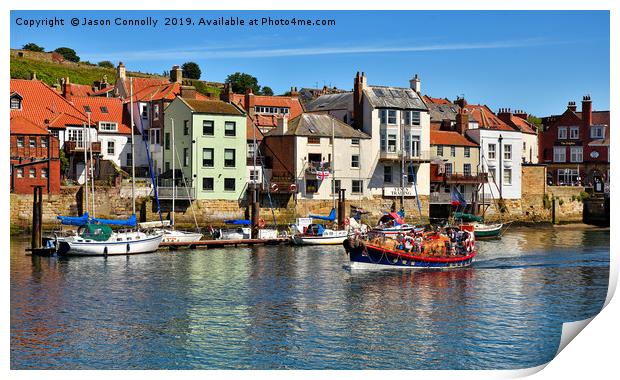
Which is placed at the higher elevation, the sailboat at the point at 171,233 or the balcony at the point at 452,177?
the balcony at the point at 452,177

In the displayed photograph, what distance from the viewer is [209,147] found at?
61562 mm

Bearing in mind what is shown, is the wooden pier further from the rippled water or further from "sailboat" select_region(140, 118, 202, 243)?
the rippled water

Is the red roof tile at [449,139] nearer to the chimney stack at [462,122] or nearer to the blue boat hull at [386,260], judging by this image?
the chimney stack at [462,122]

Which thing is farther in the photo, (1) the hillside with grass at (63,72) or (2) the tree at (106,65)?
(2) the tree at (106,65)

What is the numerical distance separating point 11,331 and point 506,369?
44.4 feet

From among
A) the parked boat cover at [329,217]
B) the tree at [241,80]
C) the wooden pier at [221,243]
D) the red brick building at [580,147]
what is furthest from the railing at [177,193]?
the tree at [241,80]

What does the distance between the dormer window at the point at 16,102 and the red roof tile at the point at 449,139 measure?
30.1 meters

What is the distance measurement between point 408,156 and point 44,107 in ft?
83.2

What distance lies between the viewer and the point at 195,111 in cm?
6128

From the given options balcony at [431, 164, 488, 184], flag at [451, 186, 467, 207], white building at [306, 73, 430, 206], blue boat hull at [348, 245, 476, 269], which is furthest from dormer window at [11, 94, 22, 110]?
flag at [451, 186, 467, 207]

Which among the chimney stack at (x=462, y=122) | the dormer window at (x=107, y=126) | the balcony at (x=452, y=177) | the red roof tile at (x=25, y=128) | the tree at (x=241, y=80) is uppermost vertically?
the tree at (x=241, y=80)

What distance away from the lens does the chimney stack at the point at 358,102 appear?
67.9 m

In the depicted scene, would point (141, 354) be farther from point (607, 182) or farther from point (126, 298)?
point (607, 182)

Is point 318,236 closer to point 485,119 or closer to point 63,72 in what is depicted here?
point 485,119
